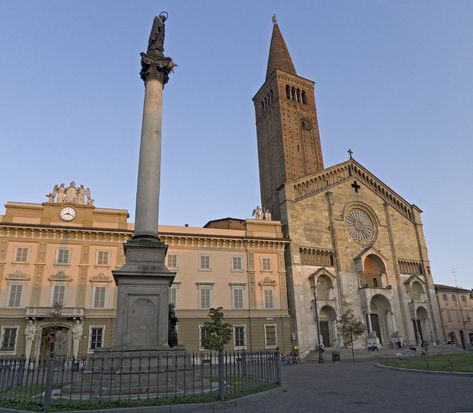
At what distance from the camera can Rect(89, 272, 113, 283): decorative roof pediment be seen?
36125 millimetres

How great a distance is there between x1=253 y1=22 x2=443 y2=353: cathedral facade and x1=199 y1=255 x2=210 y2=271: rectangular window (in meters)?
8.95

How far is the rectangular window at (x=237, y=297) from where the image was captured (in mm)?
39625

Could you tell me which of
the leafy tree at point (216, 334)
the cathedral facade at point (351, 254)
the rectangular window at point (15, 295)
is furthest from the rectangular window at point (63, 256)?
the cathedral facade at point (351, 254)

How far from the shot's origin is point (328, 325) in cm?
4356

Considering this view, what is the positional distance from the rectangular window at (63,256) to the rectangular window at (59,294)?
2.13 m

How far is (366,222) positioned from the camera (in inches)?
2032

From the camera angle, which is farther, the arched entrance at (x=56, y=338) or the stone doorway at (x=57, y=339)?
the stone doorway at (x=57, y=339)

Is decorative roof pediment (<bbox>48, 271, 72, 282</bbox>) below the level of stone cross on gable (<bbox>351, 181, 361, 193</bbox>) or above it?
below

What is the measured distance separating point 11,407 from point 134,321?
17.5ft

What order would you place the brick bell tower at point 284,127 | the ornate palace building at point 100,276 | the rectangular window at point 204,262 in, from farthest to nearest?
the brick bell tower at point 284,127 < the rectangular window at point 204,262 < the ornate palace building at point 100,276

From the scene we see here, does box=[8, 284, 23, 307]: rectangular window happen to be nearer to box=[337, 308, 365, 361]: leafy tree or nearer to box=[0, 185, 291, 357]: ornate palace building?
box=[0, 185, 291, 357]: ornate palace building

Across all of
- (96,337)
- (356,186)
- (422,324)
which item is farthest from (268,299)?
(422,324)

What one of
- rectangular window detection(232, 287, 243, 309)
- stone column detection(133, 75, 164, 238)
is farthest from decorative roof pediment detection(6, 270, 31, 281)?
stone column detection(133, 75, 164, 238)

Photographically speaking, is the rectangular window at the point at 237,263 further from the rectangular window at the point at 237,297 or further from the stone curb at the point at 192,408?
the stone curb at the point at 192,408
